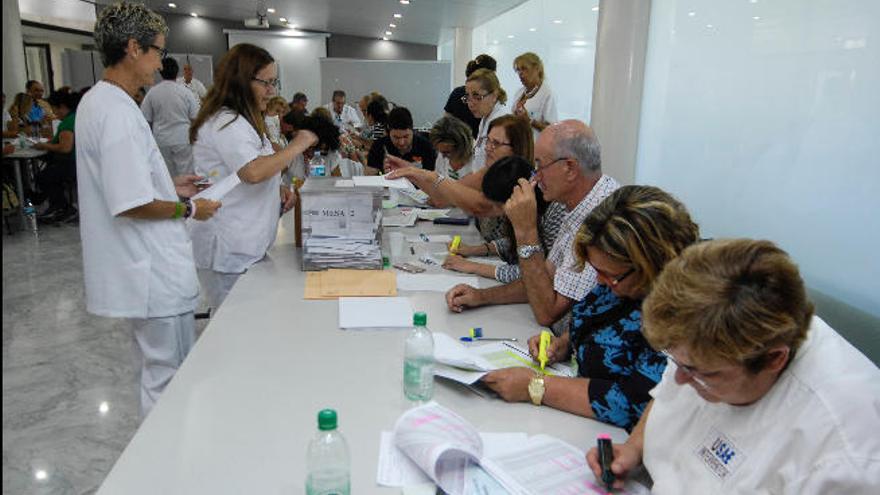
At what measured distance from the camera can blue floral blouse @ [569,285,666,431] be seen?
53.9 inches

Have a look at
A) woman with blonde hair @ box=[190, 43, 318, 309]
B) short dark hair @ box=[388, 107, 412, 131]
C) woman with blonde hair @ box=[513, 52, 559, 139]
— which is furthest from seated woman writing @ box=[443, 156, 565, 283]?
woman with blonde hair @ box=[513, 52, 559, 139]

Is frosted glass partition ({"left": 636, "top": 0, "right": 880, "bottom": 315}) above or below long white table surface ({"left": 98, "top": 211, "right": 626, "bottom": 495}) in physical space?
above

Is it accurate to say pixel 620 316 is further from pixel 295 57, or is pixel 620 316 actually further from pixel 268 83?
pixel 295 57

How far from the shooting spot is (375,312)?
2043 millimetres

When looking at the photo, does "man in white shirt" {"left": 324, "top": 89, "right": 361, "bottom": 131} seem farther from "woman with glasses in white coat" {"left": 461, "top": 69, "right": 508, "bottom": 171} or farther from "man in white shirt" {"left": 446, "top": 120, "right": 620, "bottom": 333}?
"man in white shirt" {"left": 446, "top": 120, "right": 620, "bottom": 333}

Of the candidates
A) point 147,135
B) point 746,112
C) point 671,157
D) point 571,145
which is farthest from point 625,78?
point 147,135

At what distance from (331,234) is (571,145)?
3.46 ft

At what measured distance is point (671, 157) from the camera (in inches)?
139

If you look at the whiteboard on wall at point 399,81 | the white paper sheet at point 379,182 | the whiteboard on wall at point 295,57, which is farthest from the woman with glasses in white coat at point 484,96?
the whiteboard on wall at point 295,57

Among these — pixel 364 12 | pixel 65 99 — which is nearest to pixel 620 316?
pixel 65 99

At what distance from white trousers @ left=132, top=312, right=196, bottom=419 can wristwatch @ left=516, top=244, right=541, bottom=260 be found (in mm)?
1165

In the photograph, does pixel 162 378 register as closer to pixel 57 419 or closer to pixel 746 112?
pixel 57 419

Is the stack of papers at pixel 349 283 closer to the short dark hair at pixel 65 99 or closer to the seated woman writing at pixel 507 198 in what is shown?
the seated woman writing at pixel 507 198

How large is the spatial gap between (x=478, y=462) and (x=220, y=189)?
1497 millimetres
